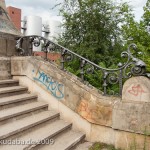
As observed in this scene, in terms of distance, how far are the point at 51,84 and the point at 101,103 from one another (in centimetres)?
131

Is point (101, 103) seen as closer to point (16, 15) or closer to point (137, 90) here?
point (137, 90)

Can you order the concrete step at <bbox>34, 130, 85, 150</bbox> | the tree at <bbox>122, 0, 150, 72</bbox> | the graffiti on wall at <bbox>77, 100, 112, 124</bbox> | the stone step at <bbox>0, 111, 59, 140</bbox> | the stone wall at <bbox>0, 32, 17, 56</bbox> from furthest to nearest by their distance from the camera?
the tree at <bbox>122, 0, 150, 72</bbox>
the stone wall at <bbox>0, 32, 17, 56</bbox>
the graffiti on wall at <bbox>77, 100, 112, 124</bbox>
the concrete step at <bbox>34, 130, 85, 150</bbox>
the stone step at <bbox>0, 111, 59, 140</bbox>

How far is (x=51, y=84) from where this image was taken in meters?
4.84

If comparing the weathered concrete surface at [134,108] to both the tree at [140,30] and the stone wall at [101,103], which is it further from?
the tree at [140,30]

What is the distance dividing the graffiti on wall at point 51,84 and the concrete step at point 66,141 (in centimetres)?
88

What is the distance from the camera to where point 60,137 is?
13.2 feet

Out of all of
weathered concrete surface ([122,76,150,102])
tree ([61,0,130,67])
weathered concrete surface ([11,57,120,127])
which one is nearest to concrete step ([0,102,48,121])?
weathered concrete surface ([11,57,120,127])

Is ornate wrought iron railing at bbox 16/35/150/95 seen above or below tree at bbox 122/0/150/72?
below

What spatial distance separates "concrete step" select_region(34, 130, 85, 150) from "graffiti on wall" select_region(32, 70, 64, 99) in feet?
2.88

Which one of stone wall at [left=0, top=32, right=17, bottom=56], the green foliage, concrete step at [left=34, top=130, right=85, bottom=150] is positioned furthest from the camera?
the green foliage

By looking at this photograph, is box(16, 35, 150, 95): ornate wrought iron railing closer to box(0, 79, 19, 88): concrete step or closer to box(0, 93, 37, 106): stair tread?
box(0, 79, 19, 88): concrete step

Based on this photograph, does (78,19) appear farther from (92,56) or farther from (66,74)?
(66,74)

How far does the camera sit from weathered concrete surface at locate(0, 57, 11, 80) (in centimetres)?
519

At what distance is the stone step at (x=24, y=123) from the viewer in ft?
11.0
